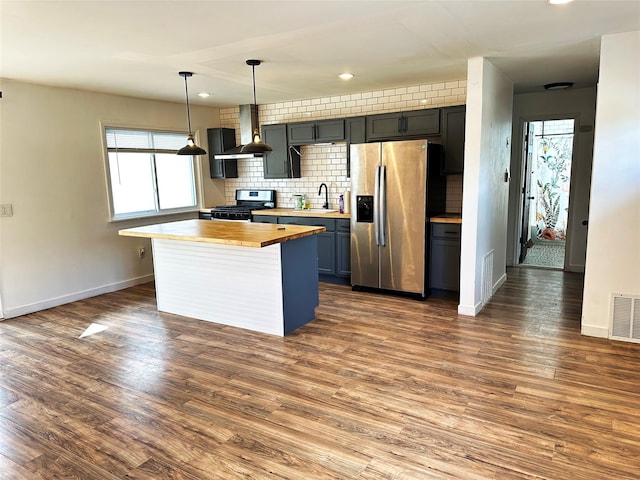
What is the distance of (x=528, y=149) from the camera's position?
6.46 m

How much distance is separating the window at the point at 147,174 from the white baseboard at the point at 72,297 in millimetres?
880

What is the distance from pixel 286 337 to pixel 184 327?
3.48ft

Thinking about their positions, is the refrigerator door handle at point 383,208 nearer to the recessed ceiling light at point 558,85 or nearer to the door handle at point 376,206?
the door handle at point 376,206

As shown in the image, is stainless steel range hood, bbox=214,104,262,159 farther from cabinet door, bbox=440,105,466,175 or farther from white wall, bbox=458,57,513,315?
white wall, bbox=458,57,513,315

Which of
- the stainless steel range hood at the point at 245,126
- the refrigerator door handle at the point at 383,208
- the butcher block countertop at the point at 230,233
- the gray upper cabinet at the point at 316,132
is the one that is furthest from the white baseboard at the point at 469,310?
the stainless steel range hood at the point at 245,126

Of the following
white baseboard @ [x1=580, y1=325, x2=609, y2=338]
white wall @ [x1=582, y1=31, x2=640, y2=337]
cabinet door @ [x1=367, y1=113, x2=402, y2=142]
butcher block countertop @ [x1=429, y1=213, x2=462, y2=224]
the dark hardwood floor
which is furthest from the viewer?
cabinet door @ [x1=367, y1=113, x2=402, y2=142]

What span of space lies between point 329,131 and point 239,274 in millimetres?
2461

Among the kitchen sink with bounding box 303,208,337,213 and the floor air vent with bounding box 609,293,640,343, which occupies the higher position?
the kitchen sink with bounding box 303,208,337,213

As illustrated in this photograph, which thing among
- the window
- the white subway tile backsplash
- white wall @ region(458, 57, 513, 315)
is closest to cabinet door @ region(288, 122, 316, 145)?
the white subway tile backsplash

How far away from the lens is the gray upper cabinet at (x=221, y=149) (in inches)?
257

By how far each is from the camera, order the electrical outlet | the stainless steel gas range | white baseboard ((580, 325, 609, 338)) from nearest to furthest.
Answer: white baseboard ((580, 325, 609, 338)), the electrical outlet, the stainless steel gas range

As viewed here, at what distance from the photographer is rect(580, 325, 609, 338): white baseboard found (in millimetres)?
3621

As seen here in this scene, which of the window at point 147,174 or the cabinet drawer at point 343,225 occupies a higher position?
the window at point 147,174

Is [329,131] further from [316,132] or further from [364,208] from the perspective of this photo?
[364,208]
